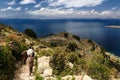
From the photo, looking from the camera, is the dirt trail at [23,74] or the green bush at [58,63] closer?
the dirt trail at [23,74]

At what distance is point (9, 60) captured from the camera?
19000mm

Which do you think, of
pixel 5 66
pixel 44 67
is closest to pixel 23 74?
pixel 44 67

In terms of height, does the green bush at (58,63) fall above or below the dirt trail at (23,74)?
above

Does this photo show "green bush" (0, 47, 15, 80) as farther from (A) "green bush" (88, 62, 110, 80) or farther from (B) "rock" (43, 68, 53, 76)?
(A) "green bush" (88, 62, 110, 80)

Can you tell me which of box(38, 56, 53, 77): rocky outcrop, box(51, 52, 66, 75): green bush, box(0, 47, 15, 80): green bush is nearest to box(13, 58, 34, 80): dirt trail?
box(0, 47, 15, 80): green bush

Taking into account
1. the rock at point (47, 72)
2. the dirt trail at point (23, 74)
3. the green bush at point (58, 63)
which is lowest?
the dirt trail at point (23, 74)

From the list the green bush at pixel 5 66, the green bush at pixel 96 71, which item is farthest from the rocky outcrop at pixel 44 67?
the green bush at pixel 96 71

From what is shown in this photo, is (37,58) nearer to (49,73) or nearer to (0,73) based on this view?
(49,73)

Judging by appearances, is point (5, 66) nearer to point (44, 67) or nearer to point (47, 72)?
point (47, 72)

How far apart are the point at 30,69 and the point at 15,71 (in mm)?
1657

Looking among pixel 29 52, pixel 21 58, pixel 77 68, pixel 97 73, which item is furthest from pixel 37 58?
pixel 97 73

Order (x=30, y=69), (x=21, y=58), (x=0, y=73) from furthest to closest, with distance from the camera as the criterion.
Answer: (x=21, y=58)
(x=30, y=69)
(x=0, y=73)

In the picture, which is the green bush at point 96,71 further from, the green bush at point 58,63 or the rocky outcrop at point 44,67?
the rocky outcrop at point 44,67

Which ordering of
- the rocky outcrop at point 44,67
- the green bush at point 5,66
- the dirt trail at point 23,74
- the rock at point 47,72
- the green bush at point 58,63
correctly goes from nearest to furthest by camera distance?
the green bush at point 5,66 < the dirt trail at point 23,74 < the rock at point 47,72 < the rocky outcrop at point 44,67 < the green bush at point 58,63
